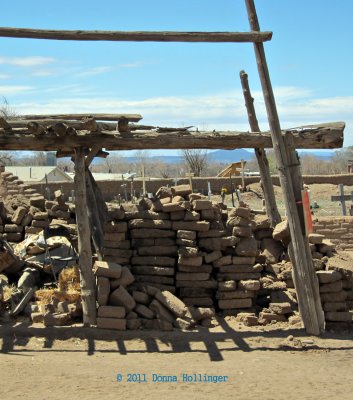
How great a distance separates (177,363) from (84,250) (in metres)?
2.26

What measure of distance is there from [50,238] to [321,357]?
17.1ft

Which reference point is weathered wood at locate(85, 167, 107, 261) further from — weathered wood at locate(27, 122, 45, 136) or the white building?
the white building

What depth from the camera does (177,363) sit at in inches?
310

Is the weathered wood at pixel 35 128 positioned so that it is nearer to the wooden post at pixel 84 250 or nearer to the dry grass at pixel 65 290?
the wooden post at pixel 84 250

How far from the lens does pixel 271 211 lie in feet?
37.1

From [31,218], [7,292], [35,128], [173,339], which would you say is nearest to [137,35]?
[35,128]

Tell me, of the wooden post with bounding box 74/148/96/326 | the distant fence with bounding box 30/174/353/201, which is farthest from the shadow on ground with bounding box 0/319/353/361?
the distant fence with bounding box 30/174/353/201

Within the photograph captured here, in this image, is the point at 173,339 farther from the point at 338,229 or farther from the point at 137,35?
the point at 338,229

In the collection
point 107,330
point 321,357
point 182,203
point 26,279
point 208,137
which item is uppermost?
point 208,137

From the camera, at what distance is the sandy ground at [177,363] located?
681cm

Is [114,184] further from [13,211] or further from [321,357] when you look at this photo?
[321,357]

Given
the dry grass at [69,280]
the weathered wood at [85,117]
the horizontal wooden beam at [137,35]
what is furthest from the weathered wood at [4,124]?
the dry grass at [69,280]

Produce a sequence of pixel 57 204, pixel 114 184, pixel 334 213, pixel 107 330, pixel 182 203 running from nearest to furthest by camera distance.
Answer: pixel 107 330, pixel 182 203, pixel 57 204, pixel 334 213, pixel 114 184

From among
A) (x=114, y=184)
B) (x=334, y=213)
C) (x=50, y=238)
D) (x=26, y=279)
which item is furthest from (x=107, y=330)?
(x=114, y=184)
